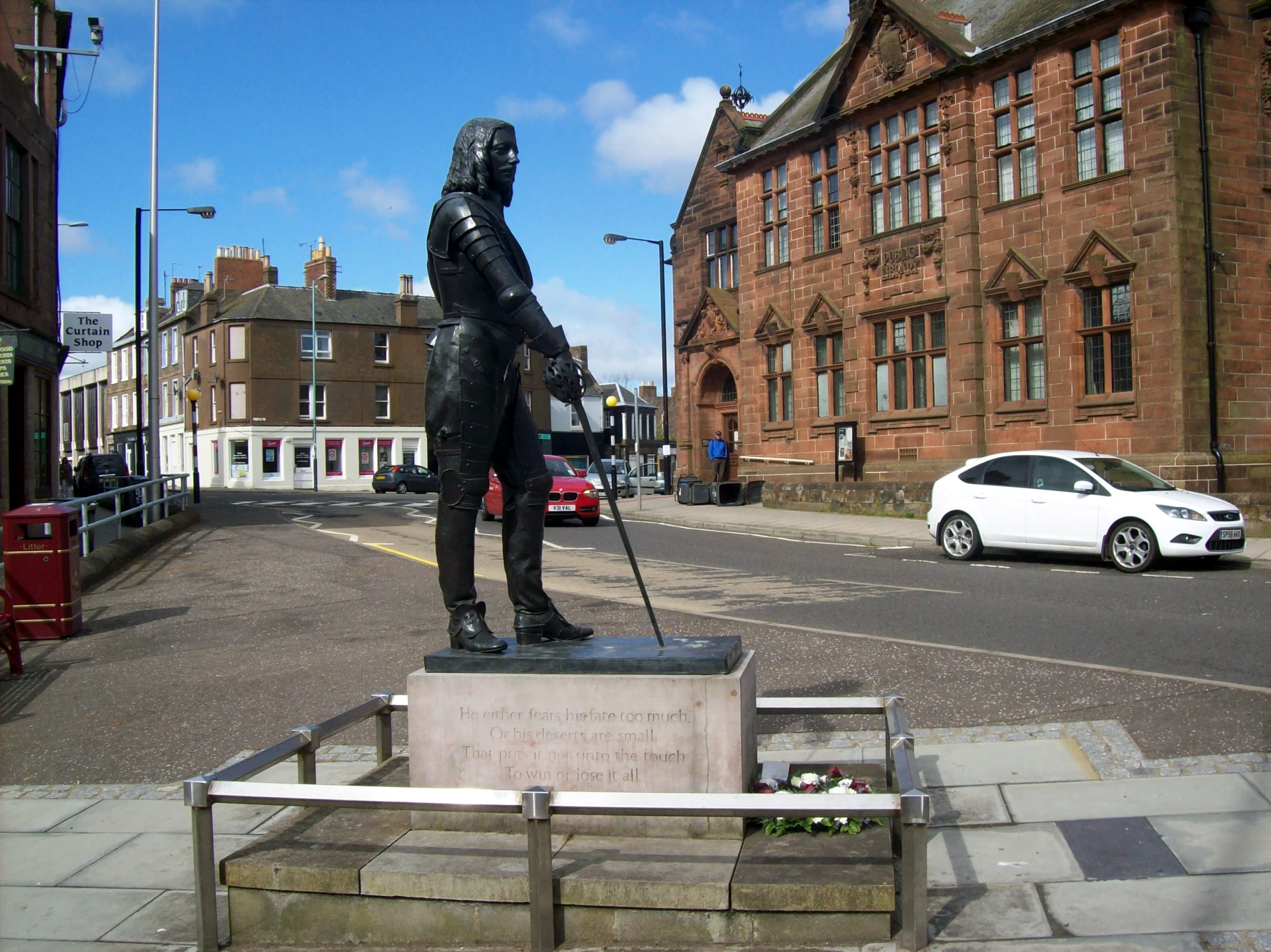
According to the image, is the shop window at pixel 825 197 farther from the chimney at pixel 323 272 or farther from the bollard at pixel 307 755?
the chimney at pixel 323 272

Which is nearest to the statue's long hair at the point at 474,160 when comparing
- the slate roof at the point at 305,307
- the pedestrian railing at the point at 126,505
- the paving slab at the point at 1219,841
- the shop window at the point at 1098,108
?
the paving slab at the point at 1219,841

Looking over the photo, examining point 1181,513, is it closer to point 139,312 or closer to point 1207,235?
point 1207,235

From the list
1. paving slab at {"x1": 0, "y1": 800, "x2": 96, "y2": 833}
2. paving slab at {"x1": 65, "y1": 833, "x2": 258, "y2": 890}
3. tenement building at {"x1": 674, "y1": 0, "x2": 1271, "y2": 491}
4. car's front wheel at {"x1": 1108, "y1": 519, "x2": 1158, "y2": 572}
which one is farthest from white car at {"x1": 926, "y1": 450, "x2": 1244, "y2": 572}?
paving slab at {"x1": 0, "y1": 800, "x2": 96, "y2": 833}

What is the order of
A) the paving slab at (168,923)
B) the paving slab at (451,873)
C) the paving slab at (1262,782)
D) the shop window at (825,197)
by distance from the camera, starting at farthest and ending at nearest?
1. the shop window at (825,197)
2. the paving slab at (1262,782)
3. the paving slab at (168,923)
4. the paving slab at (451,873)

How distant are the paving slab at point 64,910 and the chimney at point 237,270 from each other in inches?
2562

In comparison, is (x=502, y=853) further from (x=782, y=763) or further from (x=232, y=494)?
(x=232, y=494)

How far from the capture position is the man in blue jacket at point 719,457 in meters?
32.7

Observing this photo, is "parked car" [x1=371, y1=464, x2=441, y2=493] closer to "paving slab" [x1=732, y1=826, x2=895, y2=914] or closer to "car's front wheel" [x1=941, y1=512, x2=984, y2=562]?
"car's front wheel" [x1=941, y1=512, x2=984, y2=562]

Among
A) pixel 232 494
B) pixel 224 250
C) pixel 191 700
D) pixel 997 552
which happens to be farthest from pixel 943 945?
pixel 224 250

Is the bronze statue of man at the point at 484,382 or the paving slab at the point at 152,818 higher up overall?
the bronze statue of man at the point at 484,382

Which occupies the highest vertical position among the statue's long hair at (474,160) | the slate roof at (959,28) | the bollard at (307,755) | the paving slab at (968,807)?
the slate roof at (959,28)

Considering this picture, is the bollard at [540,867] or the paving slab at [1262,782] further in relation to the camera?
the paving slab at [1262,782]

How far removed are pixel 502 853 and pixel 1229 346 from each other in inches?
788

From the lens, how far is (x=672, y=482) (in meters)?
38.6
